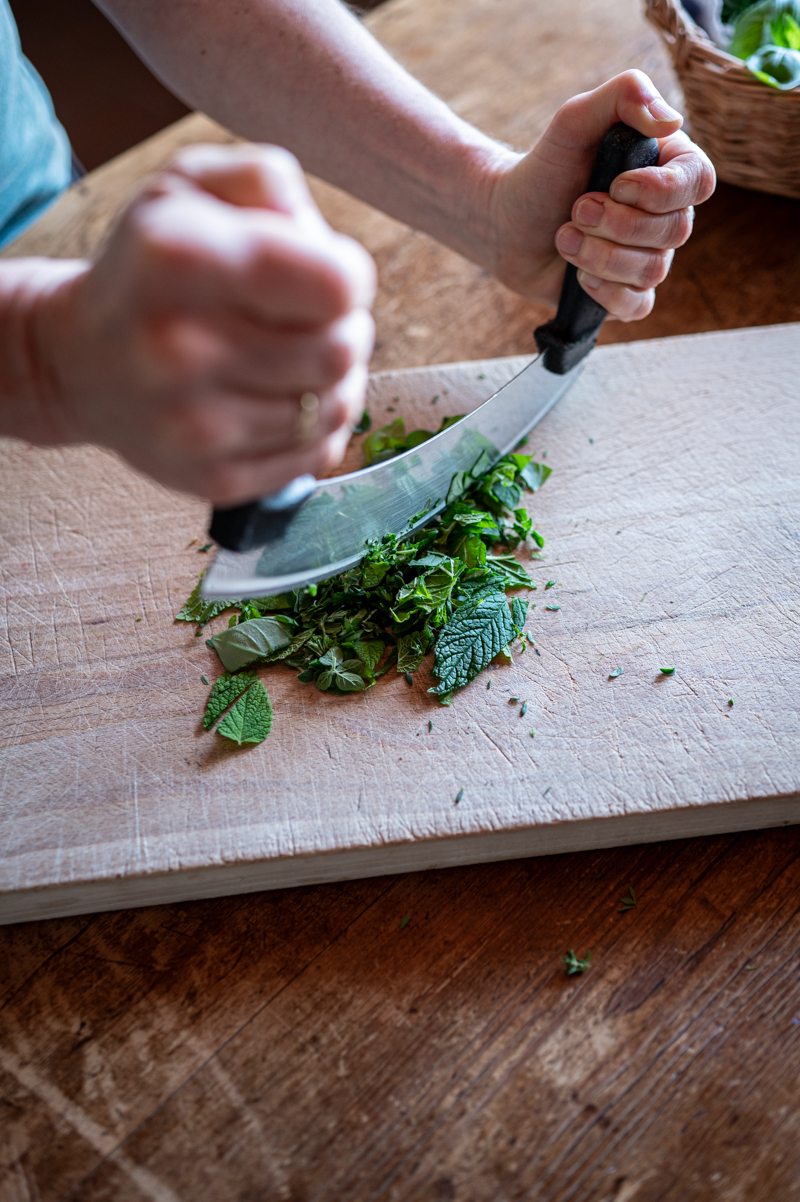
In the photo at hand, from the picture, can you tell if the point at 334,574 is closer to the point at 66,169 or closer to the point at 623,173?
the point at 623,173

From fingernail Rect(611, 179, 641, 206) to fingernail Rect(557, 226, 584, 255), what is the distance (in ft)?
0.24

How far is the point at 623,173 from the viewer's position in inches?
38.6

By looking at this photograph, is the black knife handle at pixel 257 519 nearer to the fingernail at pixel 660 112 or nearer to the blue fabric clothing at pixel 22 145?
the fingernail at pixel 660 112

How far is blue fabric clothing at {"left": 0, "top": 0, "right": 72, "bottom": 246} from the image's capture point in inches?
50.7

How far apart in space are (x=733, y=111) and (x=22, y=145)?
112 centimetres

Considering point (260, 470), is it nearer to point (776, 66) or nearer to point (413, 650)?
point (413, 650)

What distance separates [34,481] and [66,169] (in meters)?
0.71

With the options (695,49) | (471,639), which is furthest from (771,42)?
(471,639)

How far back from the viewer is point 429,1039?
831 millimetres

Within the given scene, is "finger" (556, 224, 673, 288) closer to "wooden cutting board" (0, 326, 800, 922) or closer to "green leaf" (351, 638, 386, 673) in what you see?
"wooden cutting board" (0, 326, 800, 922)

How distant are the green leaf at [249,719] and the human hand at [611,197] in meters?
0.66

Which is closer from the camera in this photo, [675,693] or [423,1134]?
[423,1134]

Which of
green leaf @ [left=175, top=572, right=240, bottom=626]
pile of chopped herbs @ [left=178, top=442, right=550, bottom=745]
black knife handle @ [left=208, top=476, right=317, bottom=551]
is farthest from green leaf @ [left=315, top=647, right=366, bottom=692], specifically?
black knife handle @ [left=208, top=476, right=317, bottom=551]

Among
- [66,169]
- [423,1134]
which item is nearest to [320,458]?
[423,1134]
